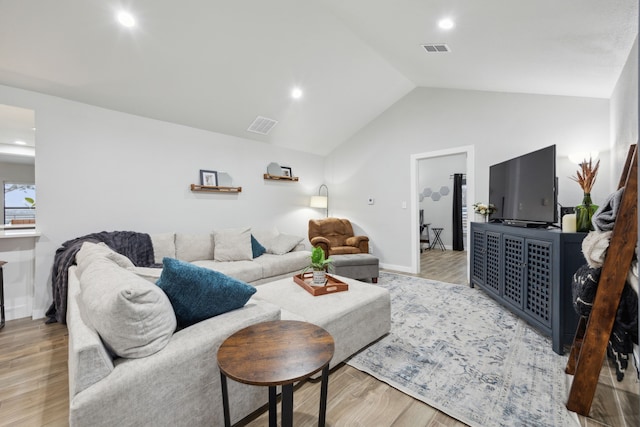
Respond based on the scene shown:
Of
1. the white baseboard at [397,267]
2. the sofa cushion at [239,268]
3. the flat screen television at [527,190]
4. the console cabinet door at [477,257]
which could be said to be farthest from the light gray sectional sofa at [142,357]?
the white baseboard at [397,267]

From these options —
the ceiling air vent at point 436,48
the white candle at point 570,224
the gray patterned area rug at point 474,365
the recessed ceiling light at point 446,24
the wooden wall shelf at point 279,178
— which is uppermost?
the ceiling air vent at point 436,48

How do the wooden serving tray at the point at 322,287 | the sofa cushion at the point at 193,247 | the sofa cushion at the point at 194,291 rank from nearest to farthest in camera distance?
the sofa cushion at the point at 194,291 → the wooden serving tray at the point at 322,287 → the sofa cushion at the point at 193,247

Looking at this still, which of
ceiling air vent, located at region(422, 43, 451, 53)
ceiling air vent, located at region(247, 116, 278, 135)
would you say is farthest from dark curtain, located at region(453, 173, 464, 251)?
ceiling air vent, located at region(247, 116, 278, 135)

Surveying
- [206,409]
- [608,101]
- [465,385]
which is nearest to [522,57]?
[608,101]

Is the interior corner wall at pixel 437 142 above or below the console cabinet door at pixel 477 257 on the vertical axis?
above

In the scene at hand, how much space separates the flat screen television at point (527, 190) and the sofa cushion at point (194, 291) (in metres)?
2.72

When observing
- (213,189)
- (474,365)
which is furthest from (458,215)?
(213,189)

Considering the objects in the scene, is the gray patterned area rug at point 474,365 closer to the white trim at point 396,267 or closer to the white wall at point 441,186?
the white trim at point 396,267

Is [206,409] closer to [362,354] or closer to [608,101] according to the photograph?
[362,354]

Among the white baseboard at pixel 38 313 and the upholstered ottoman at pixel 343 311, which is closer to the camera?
the upholstered ottoman at pixel 343 311

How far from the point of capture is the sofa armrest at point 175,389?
91 cm

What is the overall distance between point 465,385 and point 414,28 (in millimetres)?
3000

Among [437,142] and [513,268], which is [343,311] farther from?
[437,142]

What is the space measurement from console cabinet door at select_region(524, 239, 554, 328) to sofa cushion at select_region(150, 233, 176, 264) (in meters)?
3.85
